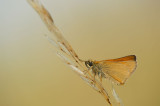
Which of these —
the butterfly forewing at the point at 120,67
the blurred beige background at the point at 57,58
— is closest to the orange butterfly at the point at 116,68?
the butterfly forewing at the point at 120,67

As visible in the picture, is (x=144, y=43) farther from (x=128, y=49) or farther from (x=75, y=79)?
(x=75, y=79)

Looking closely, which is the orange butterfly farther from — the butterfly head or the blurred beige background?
the blurred beige background

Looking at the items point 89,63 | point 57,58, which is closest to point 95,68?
point 89,63

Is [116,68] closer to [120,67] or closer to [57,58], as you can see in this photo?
[120,67]

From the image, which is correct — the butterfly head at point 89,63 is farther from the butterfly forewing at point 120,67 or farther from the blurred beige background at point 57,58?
the blurred beige background at point 57,58

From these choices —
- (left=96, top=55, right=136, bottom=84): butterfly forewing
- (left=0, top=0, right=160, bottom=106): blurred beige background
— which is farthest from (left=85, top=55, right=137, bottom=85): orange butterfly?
(left=0, top=0, right=160, bottom=106): blurred beige background
